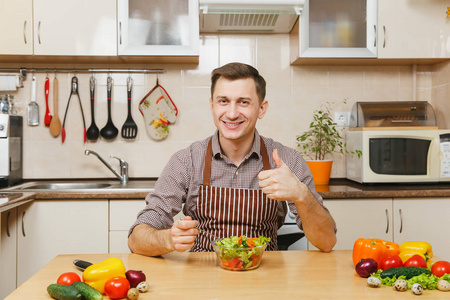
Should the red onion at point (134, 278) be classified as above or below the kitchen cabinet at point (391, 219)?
above

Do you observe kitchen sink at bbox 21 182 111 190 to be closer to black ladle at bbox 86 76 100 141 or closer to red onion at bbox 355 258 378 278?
black ladle at bbox 86 76 100 141

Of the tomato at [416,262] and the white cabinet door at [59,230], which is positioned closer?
the tomato at [416,262]

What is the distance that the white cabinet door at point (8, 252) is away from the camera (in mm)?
2346

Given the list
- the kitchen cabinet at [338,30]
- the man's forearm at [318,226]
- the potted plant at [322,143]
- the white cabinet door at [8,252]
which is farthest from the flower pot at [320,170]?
the white cabinet door at [8,252]

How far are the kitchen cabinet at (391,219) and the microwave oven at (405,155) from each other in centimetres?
23

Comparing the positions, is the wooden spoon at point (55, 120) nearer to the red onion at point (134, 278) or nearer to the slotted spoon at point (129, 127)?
the slotted spoon at point (129, 127)

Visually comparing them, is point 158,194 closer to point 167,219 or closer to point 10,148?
point 167,219

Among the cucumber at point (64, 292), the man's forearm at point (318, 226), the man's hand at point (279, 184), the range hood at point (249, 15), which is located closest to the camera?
the cucumber at point (64, 292)

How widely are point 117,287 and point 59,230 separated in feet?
5.26

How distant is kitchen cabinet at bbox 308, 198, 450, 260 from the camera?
2.51 meters

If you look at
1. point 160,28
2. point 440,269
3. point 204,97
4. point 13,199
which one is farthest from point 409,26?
point 13,199

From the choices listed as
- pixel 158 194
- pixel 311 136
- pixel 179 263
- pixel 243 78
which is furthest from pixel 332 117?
pixel 179 263

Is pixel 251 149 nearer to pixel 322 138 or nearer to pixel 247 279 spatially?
pixel 247 279

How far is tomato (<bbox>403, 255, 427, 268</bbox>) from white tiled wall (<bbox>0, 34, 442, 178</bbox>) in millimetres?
1958
